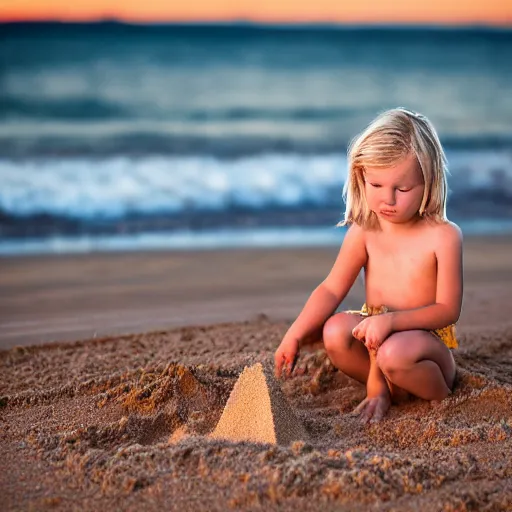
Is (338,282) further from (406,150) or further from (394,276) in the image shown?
(406,150)

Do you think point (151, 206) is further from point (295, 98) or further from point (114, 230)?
point (295, 98)

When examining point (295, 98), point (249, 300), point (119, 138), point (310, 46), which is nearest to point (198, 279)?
point (249, 300)

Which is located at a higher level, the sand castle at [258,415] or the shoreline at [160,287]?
the sand castle at [258,415]

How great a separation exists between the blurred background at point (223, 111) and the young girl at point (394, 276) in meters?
3.17

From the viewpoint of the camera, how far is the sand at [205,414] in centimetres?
202

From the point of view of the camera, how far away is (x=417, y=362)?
8.86 feet

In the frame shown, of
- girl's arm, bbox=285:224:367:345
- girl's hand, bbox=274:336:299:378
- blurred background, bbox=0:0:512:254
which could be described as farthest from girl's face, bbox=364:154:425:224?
blurred background, bbox=0:0:512:254

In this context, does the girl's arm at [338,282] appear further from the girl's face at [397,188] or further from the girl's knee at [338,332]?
the girl's face at [397,188]

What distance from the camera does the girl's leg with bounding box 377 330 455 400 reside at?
2678 millimetres

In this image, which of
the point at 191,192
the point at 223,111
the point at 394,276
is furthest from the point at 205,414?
the point at 223,111

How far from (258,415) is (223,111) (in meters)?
10.0

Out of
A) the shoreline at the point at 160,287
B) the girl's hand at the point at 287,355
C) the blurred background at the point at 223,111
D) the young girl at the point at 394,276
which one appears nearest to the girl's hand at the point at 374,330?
the young girl at the point at 394,276

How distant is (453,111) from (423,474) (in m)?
11.1

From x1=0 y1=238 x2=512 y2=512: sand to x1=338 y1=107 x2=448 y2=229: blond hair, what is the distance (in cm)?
67
